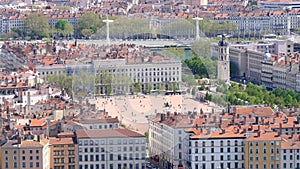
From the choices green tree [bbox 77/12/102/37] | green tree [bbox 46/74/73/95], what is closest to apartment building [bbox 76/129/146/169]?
green tree [bbox 46/74/73/95]

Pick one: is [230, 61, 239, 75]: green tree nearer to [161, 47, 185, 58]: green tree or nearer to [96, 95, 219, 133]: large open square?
[161, 47, 185, 58]: green tree

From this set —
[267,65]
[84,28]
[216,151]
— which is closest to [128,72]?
[216,151]

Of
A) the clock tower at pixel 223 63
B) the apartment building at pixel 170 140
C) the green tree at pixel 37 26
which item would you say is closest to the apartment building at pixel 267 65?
the clock tower at pixel 223 63

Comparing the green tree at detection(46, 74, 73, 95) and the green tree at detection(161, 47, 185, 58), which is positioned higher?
the green tree at detection(161, 47, 185, 58)

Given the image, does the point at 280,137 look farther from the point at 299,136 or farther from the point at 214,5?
the point at 214,5

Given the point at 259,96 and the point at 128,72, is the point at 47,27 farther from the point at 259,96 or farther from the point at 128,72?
the point at 128,72

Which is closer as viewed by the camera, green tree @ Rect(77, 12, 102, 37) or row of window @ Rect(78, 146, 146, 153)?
row of window @ Rect(78, 146, 146, 153)

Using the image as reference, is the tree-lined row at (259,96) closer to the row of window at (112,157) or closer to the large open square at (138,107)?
the large open square at (138,107)
